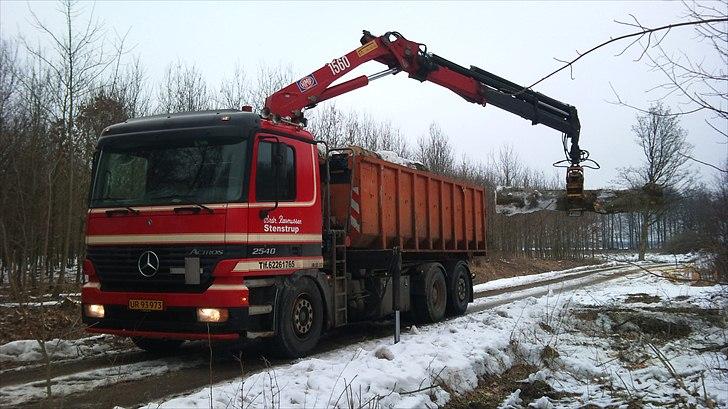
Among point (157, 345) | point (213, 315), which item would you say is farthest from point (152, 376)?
point (157, 345)

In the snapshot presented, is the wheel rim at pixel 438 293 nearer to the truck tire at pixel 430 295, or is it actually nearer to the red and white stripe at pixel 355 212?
the truck tire at pixel 430 295

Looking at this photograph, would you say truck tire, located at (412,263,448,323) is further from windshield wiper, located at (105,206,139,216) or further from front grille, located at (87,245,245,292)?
windshield wiper, located at (105,206,139,216)

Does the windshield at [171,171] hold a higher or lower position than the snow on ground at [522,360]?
higher

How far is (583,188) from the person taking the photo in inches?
465

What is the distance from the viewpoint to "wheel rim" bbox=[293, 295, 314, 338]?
24.6 ft

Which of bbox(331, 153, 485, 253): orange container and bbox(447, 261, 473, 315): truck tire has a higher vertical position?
bbox(331, 153, 485, 253): orange container

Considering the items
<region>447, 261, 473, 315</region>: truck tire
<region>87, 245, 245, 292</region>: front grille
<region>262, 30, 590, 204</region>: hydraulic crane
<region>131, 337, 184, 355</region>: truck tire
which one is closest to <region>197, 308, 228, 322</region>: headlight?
<region>87, 245, 245, 292</region>: front grille

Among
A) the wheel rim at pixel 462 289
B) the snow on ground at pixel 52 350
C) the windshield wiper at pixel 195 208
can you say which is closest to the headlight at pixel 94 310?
the snow on ground at pixel 52 350

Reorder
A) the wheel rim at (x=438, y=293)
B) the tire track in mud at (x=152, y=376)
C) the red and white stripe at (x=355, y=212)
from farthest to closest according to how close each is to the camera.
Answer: the wheel rim at (x=438, y=293)
the red and white stripe at (x=355, y=212)
the tire track in mud at (x=152, y=376)

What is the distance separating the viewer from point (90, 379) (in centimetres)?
620

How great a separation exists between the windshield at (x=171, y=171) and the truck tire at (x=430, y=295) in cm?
514

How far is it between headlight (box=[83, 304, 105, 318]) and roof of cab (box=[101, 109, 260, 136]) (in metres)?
2.25

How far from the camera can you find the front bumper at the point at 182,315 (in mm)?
6555

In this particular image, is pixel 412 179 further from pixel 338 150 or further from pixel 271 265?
pixel 271 265
